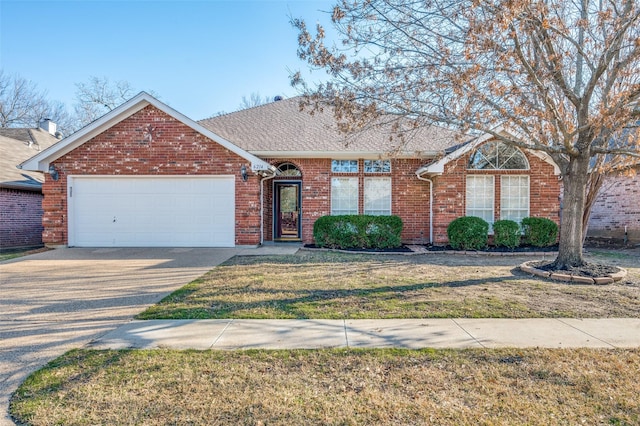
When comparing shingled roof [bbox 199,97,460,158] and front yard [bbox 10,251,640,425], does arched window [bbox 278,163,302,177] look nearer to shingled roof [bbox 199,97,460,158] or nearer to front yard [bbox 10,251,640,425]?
shingled roof [bbox 199,97,460,158]

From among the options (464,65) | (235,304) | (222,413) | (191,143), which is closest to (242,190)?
(191,143)

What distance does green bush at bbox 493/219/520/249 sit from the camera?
1080cm

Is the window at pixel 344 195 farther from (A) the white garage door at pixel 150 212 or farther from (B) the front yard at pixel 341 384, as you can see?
(B) the front yard at pixel 341 384

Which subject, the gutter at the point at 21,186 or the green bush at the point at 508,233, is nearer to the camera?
the green bush at the point at 508,233

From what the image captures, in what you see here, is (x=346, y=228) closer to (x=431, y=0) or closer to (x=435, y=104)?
(x=435, y=104)

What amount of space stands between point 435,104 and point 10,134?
884 inches

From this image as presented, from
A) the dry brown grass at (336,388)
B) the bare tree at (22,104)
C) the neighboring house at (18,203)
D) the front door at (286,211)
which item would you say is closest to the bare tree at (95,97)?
the bare tree at (22,104)

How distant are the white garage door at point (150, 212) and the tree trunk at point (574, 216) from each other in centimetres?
917

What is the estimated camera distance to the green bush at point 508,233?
1080cm

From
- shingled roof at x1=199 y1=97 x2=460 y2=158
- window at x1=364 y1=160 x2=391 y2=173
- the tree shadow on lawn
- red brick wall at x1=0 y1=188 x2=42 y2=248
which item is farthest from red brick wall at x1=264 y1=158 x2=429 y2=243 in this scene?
red brick wall at x1=0 y1=188 x2=42 y2=248

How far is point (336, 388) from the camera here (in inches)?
112

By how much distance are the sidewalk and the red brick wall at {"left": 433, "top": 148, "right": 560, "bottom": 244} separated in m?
7.07

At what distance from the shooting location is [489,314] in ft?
15.6

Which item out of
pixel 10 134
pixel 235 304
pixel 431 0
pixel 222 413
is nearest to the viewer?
pixel 222 413
